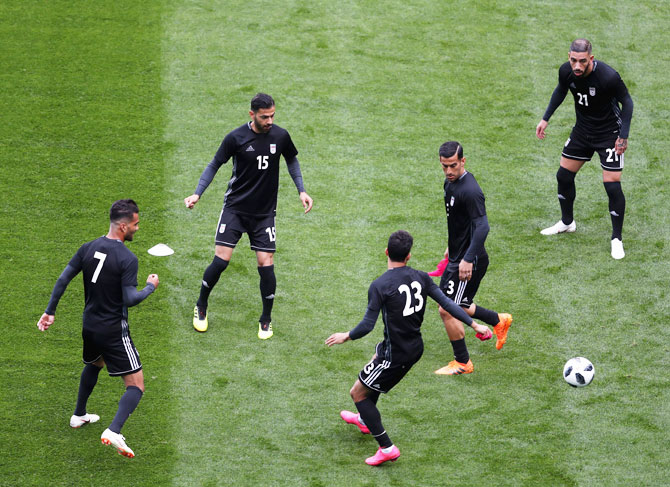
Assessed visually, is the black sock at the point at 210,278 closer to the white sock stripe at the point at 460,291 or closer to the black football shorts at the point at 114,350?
the black football shorts at the point at 114,350

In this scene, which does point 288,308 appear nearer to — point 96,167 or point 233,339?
point 233,339

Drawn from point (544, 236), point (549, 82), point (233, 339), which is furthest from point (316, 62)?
point (233, 339)

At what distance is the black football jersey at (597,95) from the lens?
34.4ft

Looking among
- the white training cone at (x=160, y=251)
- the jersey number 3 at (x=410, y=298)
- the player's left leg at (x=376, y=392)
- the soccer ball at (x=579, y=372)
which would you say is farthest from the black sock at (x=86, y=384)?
the soccer ball at (x=579, y=372)

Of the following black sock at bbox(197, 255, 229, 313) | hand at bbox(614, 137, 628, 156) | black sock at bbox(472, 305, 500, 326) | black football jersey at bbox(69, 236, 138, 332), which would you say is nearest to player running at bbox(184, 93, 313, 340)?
black sock at bbox(197, 255, 229, 313)

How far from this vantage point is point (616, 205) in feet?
36.0

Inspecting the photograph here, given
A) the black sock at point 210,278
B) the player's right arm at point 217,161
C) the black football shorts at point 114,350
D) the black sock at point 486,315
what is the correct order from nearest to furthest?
the black football shorts at point 114,350
the black sock at point 486,315
the player's right arm at point 217,161
the black sock at point 210,278

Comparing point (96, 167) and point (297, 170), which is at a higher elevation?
point (297, 170)

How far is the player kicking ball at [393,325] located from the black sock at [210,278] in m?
2.15

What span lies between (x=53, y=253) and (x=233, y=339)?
8.21ft

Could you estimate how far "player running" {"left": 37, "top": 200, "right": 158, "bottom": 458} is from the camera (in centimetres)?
760

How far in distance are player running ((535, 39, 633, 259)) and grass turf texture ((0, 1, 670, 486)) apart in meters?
0.62

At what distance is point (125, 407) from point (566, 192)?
594cm

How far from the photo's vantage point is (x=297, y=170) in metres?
9.74
